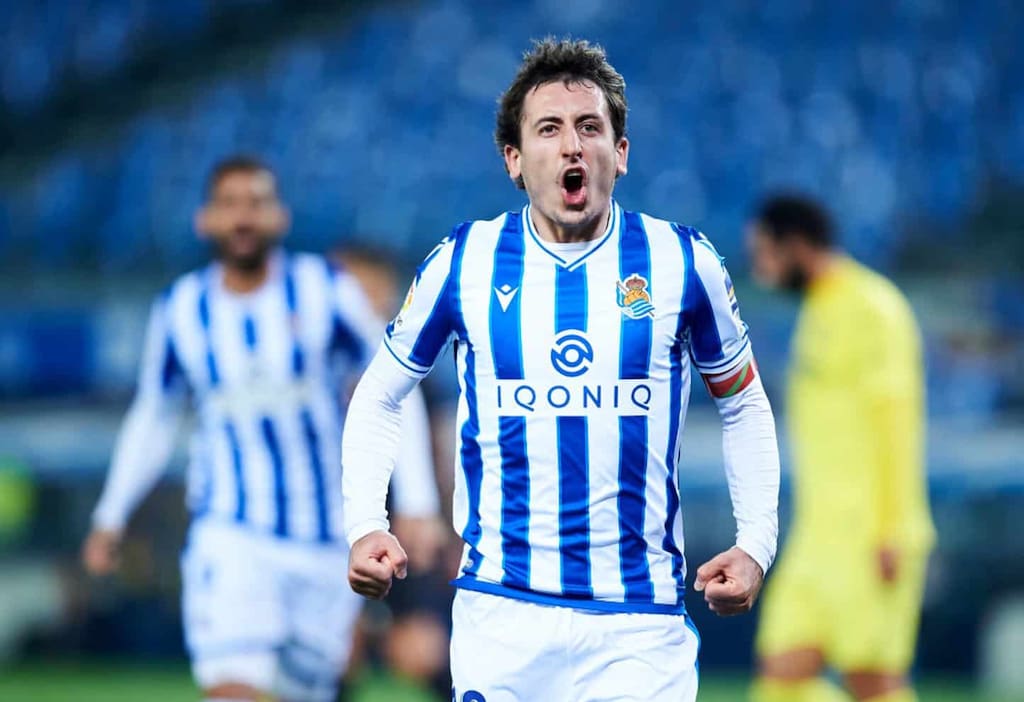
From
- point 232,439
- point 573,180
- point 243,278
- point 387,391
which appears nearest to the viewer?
point 573,180

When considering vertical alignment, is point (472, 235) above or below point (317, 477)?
above

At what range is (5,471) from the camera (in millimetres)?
8719

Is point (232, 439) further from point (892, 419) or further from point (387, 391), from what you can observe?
point (892, 419)

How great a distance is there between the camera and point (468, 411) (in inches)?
112

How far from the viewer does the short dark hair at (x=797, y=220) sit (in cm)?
534

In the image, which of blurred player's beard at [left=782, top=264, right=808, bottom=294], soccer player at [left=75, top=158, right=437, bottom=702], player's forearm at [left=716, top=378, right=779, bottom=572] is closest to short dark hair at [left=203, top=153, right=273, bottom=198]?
soccer player at [left=75, top=158, right=437, bottom=702]

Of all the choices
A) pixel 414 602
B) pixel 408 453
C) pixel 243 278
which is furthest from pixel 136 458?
pixel 414 602

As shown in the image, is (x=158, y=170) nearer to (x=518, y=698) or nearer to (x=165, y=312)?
(x=165, y=312)

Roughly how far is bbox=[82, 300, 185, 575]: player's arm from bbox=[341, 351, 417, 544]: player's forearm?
79.8 inches

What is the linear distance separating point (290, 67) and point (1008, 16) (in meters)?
5.81

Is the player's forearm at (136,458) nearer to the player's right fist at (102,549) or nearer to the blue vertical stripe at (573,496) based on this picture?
the player's right fist at (102,549)

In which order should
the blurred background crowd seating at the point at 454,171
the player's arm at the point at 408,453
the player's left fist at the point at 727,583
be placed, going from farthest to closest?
1. the blurred background crowd seating at the point at 454,171
2. the player's arm at the point at 408,453
3. the player's left fist at the point at 727,583

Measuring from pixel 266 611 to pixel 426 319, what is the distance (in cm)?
200

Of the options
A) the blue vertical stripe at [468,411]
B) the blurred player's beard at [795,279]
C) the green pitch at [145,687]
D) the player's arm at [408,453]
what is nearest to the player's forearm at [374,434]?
the blue vertical stripe at [468,411]
